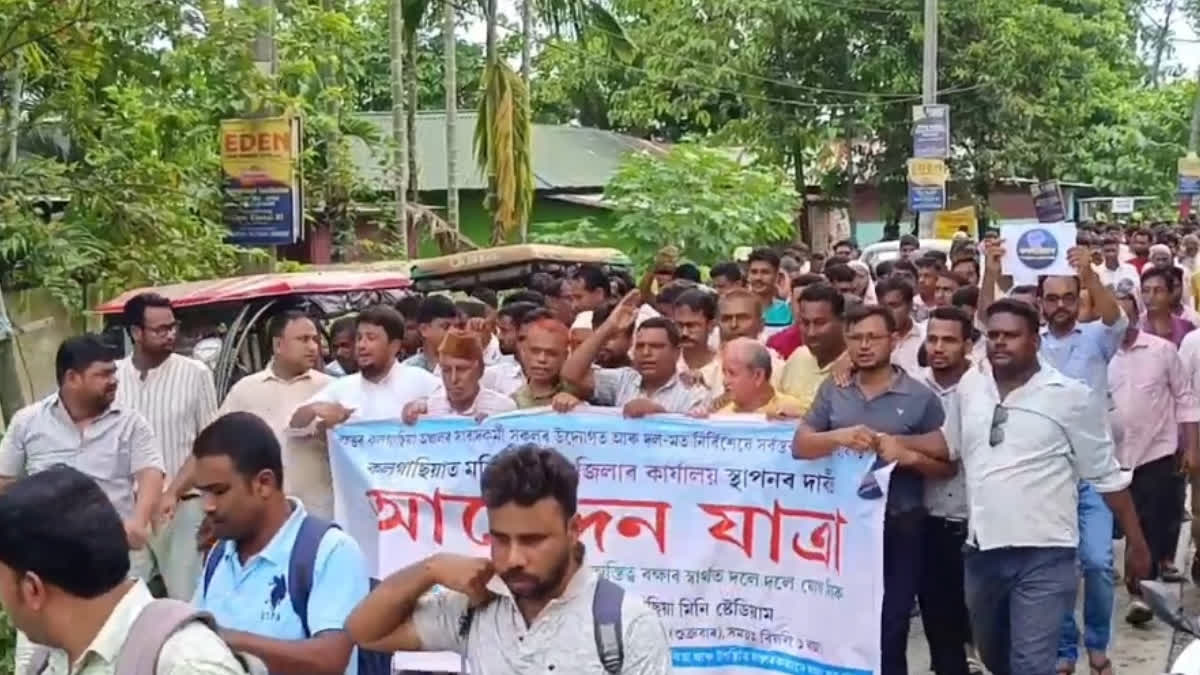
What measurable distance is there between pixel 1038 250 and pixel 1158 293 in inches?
38.0

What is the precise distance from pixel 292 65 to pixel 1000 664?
9100 mm

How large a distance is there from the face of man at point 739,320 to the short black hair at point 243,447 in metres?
4.44

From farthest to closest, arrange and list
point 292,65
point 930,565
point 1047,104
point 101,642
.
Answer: point 1047,104, point 292,65, point 930,565, point 101,642

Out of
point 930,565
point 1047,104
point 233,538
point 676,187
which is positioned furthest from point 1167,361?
point 1047,104

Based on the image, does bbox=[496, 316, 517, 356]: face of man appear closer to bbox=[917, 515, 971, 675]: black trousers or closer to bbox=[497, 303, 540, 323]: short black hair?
bbox=[497, 303, 540, 323]: short black hair

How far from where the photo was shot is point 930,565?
755 centimetres

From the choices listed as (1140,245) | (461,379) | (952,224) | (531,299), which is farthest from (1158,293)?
(952,224)

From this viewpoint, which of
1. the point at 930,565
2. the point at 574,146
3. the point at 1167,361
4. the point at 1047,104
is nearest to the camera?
the point at 930,565

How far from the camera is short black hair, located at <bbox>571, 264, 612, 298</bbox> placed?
10.7 meters

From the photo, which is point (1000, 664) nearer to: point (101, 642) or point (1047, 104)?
point (101, 642)

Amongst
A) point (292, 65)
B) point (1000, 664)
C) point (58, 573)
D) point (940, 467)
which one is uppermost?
point (292, 65)

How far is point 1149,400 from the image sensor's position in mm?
9273

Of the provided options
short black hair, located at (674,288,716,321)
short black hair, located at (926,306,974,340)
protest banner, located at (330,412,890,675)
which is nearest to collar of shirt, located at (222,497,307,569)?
protest banner, located at (330,412,890,675)

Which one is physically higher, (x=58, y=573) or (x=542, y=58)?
(x=542, y=58)
